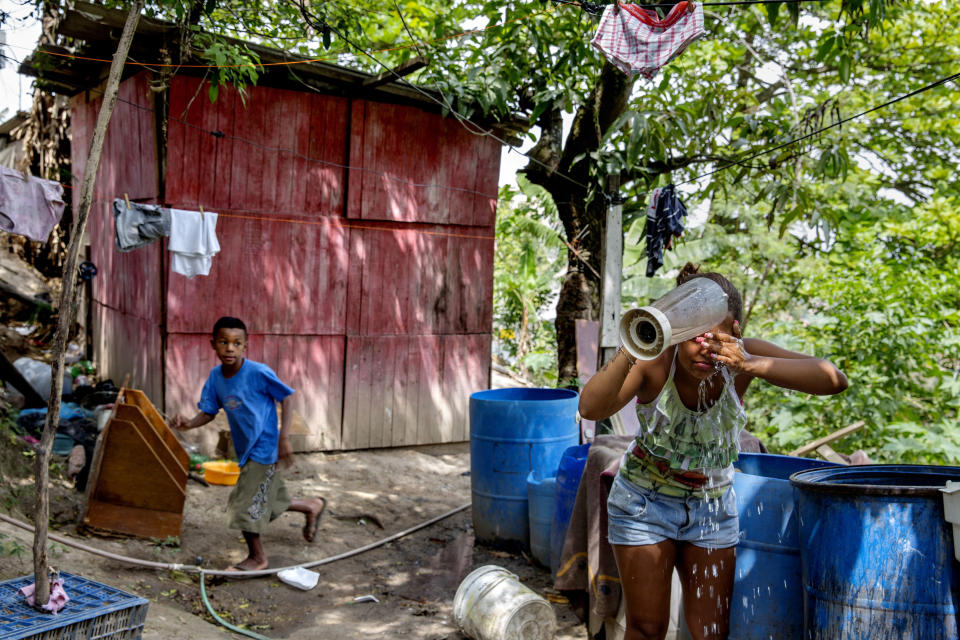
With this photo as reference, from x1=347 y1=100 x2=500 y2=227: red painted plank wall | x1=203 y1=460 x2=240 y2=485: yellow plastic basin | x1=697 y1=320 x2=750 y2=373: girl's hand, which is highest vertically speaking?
x1=347 y1=100 x2=500 y2=227: red painted plank wall

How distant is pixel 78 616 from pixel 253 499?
7.07 ft

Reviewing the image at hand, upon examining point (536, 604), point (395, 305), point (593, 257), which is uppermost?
point (593, 257)

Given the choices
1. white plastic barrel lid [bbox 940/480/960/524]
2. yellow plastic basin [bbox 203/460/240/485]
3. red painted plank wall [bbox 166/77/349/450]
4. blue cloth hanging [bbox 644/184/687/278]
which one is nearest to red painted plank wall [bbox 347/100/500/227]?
red painted plank wall [bbox 166/77/349/450]

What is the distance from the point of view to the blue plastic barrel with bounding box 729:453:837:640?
2934mm

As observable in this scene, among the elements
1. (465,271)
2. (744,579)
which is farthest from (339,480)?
(744,579)

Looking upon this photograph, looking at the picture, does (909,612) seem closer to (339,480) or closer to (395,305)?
(339,480)

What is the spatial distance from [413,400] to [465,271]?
5.04 ft

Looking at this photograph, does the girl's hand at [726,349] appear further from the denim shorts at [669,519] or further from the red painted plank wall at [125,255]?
the red painted plank wall at [125,255]

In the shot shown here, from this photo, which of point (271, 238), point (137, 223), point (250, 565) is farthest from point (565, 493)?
point (271, 238)

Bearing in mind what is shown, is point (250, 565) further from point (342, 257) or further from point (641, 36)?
point (641, 36)

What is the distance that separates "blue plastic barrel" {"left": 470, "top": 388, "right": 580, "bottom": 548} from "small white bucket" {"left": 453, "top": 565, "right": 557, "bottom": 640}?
132 centimetres

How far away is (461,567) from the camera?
5230 mm

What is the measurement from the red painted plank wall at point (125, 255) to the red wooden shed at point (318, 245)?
4 cm

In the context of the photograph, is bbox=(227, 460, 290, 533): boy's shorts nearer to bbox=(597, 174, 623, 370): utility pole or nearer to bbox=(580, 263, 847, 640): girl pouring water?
bbox=(580, 263, 847, 640): girl pouring water
